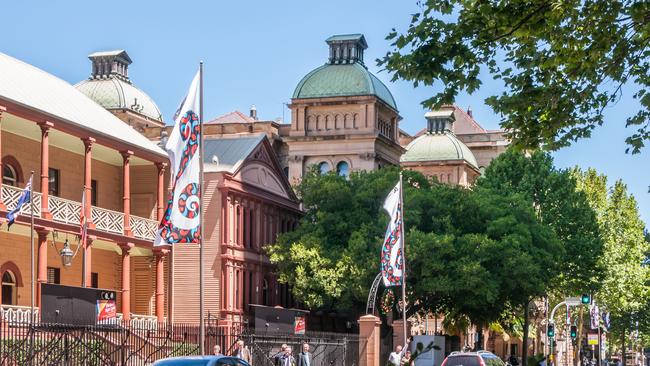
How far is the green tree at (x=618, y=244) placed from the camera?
81.1 metres

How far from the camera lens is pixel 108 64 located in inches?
4375

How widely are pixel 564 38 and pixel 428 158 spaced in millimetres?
94736

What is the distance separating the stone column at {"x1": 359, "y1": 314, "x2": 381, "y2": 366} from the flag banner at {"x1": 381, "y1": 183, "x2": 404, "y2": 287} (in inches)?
236

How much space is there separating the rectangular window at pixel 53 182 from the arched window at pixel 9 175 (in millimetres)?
2503

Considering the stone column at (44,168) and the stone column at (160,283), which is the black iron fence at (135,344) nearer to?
the stone column at (160,283)

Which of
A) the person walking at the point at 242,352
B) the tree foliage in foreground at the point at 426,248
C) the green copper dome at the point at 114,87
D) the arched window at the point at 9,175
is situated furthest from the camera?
the green copper dome at the point at 114,87

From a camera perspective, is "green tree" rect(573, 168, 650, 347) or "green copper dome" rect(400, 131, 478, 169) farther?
"green copper dome" rect(400, 131, 478, 169)

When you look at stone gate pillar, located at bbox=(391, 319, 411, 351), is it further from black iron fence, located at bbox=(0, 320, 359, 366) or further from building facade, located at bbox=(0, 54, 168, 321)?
building facade, located at bbox=(0, 54, 168, 321)

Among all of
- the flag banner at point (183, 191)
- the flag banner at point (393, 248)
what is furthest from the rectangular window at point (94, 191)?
the flag banner at point (183, 191)

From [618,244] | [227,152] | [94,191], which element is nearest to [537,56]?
[94,191]

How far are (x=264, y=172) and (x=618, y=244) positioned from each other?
28.4 meters

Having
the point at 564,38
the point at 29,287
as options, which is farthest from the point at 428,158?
the point at 564,38

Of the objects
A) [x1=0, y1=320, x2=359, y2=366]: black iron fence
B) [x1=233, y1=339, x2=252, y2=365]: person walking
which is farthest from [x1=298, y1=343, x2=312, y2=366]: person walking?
[x1=233, y1=339, x2=252, y2=365]: person walking

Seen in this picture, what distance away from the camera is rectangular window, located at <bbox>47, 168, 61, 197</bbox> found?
51969mm
